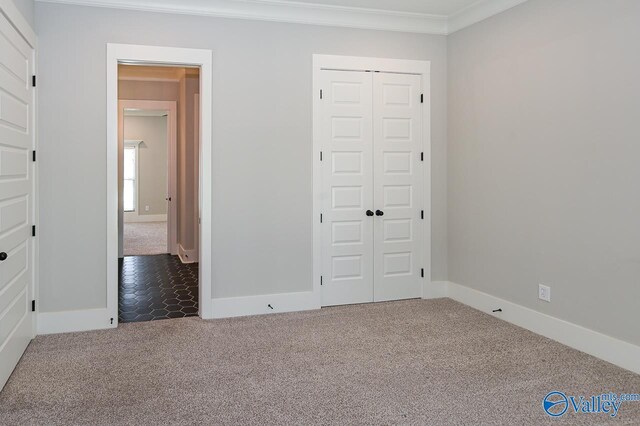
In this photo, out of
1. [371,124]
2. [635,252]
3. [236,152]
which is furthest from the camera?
[371,124]

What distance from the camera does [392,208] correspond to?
16.1 feet

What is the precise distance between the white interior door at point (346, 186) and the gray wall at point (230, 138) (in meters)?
0.20

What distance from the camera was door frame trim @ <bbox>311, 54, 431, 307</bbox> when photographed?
4.60 meters

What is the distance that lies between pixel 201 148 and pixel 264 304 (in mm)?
1536

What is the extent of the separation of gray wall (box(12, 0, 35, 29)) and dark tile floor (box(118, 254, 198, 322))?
255 centimetres

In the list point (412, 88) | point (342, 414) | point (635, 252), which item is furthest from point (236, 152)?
point (635, 252)

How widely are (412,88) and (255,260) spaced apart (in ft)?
7.67

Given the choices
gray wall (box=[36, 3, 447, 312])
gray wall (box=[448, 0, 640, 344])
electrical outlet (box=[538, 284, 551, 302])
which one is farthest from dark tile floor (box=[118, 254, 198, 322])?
electrical outlet (box=[538, 284, 551, 302])

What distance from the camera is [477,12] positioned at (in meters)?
4.49

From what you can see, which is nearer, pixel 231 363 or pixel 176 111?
pixel 231 363

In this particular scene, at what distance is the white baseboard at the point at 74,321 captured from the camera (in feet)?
12.8

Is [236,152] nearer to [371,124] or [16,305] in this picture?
[371,124]

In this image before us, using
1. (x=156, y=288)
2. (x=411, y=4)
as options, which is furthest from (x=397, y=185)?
(x=156, y=288)
